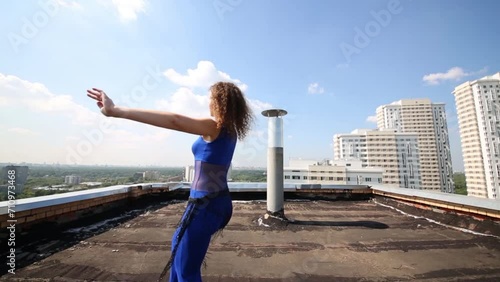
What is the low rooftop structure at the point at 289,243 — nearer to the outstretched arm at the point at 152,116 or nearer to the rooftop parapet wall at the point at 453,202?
the rooftop parapet wall at the point at 453,202

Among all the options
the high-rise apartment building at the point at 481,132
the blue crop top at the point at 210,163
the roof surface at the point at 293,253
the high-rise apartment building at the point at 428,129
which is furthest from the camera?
the high-rise apartment building at the point at 428,129

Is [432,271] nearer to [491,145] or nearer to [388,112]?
[491,145]

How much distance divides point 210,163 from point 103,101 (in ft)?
1.96

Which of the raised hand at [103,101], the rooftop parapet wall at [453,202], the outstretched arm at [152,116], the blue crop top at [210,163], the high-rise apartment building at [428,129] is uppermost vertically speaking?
the high-rise apartment building at [428,129]

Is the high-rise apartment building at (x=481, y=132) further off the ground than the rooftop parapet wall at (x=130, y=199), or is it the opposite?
the high-rise apartment building at (x=481, y=132)

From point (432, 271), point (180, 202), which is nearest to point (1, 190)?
point (180, 202)

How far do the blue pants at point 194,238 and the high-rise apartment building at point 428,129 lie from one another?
406 ft

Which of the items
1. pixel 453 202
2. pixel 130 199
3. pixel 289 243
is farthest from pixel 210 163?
pixel 453 202

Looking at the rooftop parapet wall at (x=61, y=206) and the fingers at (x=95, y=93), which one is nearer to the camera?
Answer: the fingers at (x=95, y=93)

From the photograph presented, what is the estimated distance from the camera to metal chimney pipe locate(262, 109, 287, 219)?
14.0 ft

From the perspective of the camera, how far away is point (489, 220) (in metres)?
3.47

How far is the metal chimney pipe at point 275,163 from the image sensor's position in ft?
14.0

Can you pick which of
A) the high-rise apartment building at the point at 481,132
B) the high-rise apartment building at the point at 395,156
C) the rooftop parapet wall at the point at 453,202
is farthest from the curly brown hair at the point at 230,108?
the high-rise apartment building at the point at 481,132

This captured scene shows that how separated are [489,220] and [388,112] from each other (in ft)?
435
